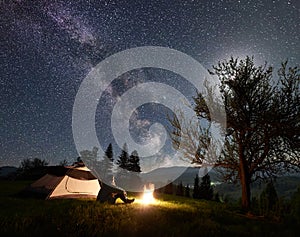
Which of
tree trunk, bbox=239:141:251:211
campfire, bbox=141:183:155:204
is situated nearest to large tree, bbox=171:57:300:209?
tree trunk, bbox=239:141:251:211

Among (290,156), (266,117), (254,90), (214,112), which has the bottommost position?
(290,156)

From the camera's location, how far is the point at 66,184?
33.0ft

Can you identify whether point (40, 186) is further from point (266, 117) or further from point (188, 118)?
point (266, 117)

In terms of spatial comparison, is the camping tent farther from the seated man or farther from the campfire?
the campfire

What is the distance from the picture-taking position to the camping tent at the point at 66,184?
9.49 metres

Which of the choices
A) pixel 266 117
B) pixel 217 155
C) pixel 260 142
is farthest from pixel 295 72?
pixel 217 155

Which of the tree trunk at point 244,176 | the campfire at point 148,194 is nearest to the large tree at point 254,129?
the tree trunk at point 244,176

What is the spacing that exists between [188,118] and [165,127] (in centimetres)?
175

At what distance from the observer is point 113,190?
330 inches

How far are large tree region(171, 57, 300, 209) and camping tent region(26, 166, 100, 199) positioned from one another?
20.7 feet

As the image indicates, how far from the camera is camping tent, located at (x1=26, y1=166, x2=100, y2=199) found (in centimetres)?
949

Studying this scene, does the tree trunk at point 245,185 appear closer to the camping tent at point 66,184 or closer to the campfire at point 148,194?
the campfire at point 148,194

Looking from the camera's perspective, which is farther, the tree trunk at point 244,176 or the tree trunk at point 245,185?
the tree trunk at point 244,176

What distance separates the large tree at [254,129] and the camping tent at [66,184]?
20.7 ft
